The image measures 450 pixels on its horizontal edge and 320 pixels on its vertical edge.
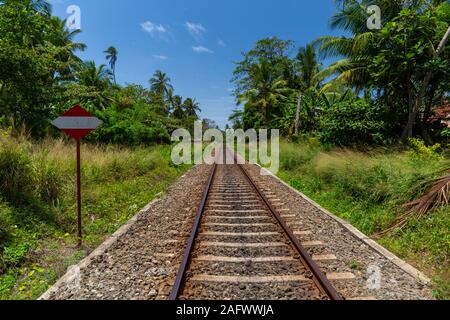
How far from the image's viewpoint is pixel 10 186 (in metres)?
5.70

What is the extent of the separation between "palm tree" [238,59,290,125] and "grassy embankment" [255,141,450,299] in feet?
71.8

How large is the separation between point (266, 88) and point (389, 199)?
2819 cm

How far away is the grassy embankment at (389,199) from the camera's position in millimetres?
4445

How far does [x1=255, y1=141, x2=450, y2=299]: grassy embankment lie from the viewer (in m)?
4.45

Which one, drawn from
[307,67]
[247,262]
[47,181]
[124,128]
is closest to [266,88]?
[307,67]

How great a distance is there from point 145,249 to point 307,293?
2596 millimetres

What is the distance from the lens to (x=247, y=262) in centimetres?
413

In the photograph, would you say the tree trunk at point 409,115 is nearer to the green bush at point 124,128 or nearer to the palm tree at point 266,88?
the green bush at point 124,128

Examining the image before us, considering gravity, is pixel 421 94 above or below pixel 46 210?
above

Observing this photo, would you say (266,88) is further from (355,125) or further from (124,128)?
(124,128)

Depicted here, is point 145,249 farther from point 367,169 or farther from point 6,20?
point 6,20

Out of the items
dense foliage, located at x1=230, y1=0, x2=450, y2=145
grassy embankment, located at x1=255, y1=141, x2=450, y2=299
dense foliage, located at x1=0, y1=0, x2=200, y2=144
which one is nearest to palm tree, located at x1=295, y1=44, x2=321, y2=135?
dense foliage, located at x1=230, y1=0, x2=450, y2=145
